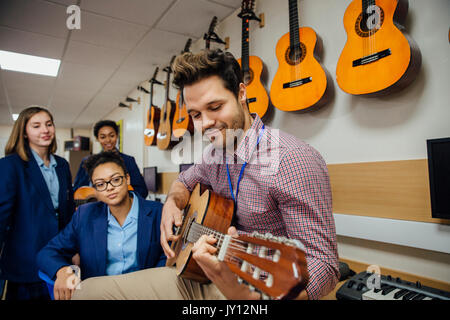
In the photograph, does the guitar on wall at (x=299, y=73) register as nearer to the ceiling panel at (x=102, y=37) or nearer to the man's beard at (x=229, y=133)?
the man's beard at (x=229, y=133)

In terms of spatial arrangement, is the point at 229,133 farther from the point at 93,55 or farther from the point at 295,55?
the point at 93,55

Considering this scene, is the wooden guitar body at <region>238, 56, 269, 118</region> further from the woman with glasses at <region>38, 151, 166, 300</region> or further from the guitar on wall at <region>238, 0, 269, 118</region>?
the woman with glasses at <region>38, 151, 166, 300</region>

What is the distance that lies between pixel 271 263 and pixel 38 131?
1.88m

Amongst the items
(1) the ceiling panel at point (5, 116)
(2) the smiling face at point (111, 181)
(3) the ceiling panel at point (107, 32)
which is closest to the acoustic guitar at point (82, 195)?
(2) the smiling face at point (111, 181)

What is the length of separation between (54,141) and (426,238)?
7.94 feet

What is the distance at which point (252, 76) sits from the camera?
7.27ft

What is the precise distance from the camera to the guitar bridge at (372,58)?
Result: 4.36ft

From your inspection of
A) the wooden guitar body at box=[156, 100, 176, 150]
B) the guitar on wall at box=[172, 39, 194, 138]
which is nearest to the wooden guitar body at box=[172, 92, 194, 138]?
the guitar on wall at box=[172, 39, 194, 138]

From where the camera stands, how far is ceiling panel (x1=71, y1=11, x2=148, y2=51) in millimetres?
2723

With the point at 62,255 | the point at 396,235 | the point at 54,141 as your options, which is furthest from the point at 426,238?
the point at 54,141

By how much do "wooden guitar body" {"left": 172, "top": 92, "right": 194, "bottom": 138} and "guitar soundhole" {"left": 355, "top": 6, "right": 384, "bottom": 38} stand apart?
190 centimetres

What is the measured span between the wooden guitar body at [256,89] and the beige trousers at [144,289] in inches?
56.3

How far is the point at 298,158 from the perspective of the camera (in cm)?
93
